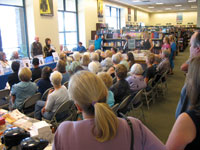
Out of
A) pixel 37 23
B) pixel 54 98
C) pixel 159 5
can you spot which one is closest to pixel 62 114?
pixel 54 98

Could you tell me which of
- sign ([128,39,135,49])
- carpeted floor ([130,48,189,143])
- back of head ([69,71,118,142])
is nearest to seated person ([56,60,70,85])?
carpeted floor ([130,48,189,143])

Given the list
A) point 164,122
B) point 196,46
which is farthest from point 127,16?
point 196,46

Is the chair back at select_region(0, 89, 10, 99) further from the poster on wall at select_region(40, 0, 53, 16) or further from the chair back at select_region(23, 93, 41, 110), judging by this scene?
the poster on wall at select_region(40, 0, 53, 16)

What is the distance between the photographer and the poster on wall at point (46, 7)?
850cm

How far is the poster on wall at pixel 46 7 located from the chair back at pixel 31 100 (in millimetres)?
5875

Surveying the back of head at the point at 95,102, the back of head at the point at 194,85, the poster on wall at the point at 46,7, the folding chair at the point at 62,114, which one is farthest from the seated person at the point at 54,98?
the poster on wall at the point at 46,7

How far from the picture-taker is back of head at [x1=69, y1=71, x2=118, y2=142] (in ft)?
3.31

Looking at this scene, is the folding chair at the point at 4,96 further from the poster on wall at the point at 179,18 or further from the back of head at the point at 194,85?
the poster on wall at the point at 179,18

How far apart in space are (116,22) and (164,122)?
50.3ft

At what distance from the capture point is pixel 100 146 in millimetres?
1036

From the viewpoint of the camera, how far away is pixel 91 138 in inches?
40.7

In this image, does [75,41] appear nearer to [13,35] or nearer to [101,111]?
[13,35]

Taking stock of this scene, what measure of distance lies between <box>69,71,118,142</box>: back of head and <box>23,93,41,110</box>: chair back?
251 centimetres

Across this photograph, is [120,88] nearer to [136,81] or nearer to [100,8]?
[136,81]
